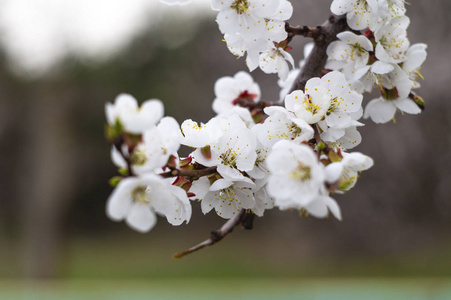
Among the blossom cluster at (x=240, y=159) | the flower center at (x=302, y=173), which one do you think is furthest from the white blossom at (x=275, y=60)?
the flower center at (x=302, y=173)

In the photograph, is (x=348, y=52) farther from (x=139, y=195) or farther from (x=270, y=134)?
(x=139, y=195)

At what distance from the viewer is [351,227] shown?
285 inches

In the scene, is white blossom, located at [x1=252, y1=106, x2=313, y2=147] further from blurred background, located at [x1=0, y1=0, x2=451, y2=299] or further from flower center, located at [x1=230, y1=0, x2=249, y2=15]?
blurred background, located at [x1=0, y1=0, x2=451, y2=299]

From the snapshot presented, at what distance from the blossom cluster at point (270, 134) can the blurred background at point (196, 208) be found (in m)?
3.21

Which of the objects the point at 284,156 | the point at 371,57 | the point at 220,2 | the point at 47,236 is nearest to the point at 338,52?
the point at 371,57

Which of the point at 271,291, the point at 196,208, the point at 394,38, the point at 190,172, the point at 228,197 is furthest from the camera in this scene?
the point at 196,208

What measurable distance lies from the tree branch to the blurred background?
3.23m

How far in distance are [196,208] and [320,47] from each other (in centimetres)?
1043

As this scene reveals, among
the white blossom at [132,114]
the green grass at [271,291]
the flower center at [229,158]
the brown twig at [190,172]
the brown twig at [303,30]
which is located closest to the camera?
the white blossom at [132,114]

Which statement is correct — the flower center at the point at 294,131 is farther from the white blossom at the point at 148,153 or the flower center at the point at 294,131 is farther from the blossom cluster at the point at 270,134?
the white blossom at the point at 148,153

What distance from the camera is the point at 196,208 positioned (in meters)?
11.3

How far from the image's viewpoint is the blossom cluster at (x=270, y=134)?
0.63 m

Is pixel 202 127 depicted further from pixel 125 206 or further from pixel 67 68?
pixel 67 68

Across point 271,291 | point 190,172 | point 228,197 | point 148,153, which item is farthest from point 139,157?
point 271,291
